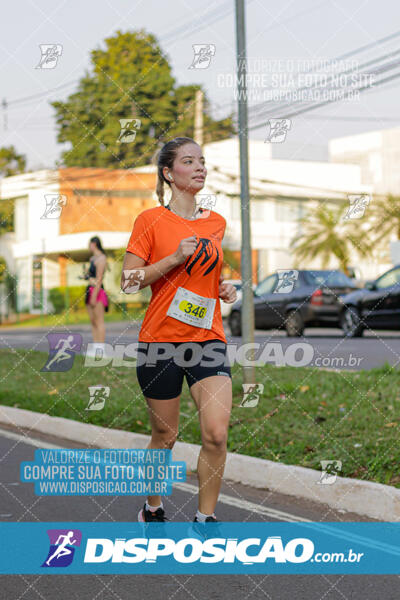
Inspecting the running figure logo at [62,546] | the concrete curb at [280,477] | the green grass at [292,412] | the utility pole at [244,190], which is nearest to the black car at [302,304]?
the green grass at [292,412]

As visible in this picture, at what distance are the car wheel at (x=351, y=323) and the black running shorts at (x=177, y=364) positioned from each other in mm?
16504

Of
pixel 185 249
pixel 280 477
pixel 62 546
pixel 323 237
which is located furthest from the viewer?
pixel 323 237

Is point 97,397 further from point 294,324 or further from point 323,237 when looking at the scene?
point 323,237

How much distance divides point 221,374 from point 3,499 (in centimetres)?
227

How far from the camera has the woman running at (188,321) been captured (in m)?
4.63

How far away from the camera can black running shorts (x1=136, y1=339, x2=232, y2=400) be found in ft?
15.3

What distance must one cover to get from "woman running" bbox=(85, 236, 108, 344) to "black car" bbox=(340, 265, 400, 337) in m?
8.23

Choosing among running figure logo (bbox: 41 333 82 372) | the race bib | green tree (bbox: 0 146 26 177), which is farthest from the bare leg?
green tree (bbox: 0 146 26 177)

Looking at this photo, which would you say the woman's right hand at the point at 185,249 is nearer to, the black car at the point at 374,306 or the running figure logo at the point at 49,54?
the running figure logo at the point at 49,54

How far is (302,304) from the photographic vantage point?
21891mm

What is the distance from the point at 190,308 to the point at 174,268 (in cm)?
22

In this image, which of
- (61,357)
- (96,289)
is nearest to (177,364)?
(96,289)

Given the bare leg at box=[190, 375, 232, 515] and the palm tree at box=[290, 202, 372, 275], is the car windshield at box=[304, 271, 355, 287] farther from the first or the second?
the palm tree at box=[290, 202, 372, 275]
